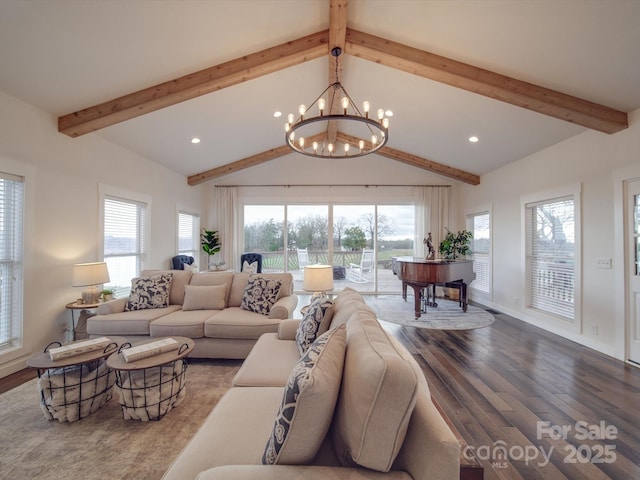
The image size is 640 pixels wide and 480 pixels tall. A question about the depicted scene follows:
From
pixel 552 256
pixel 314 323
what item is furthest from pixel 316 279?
pixel 552 256

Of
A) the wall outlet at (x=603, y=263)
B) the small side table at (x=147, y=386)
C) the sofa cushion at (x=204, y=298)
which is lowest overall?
the small side table at (x=147, y=386)

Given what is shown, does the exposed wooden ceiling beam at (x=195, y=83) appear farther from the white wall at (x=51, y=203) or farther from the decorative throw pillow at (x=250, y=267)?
the decorative throw pillow at (x=250, y=267)

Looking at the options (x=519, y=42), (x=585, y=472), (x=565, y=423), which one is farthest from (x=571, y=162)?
(x=585, y=472)

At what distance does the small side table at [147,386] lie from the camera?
81.7 inches

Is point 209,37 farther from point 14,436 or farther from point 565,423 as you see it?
point 565,423

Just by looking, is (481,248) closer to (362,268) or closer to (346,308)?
(362,268)

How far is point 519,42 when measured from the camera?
8.75 feet

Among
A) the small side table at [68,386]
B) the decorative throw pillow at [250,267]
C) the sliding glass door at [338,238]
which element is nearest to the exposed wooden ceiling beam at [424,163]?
the sliding glass door at [338,238]

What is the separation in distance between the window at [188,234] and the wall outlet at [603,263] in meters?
6.95

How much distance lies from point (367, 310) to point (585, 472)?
1.55 m

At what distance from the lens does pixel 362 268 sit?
7121mm

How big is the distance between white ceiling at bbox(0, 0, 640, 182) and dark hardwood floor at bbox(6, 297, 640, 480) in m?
2.85

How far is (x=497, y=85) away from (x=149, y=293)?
474 centimetres

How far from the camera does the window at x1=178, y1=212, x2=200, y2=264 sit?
6.27 m
